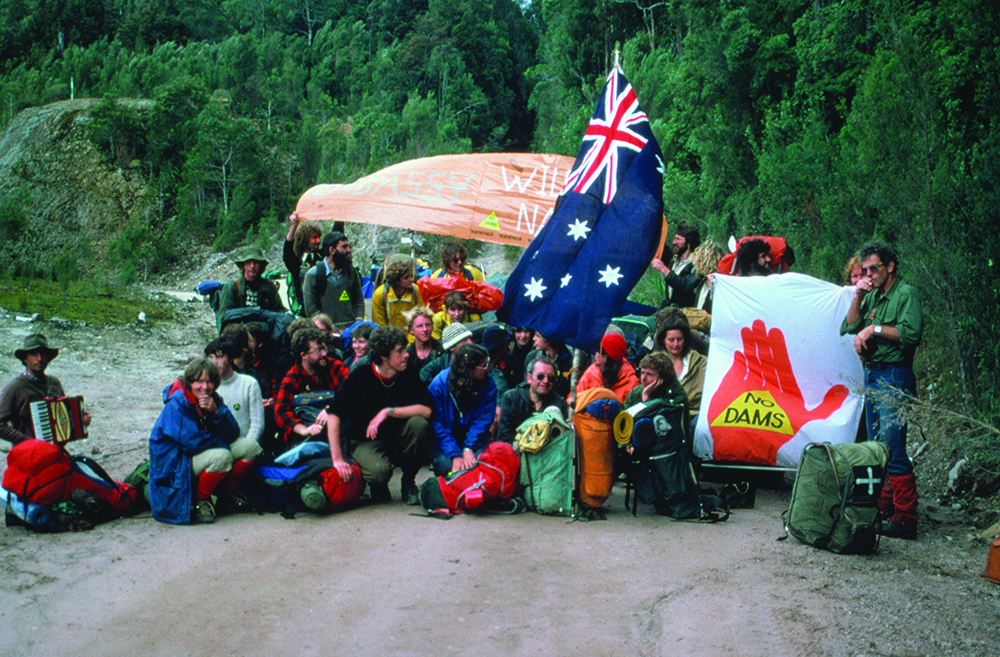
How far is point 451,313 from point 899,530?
172 inches

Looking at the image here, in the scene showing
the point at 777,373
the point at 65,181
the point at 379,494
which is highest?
the point at 65,181

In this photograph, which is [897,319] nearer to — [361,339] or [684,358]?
[684,358]

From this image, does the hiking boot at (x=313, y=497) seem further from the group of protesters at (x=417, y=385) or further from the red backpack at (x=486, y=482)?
the red backpack at (x=486, y=482)

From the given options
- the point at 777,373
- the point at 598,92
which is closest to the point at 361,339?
the point at 777,373

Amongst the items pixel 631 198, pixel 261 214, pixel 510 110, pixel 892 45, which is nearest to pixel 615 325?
pixel 631 198

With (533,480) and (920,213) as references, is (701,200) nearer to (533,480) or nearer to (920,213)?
(920,213)

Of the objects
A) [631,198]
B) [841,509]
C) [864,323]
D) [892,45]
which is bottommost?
[841,509]

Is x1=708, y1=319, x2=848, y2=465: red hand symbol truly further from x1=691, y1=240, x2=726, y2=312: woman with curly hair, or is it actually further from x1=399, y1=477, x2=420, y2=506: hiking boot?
x1=399, y1=477, x2=420, y2=506: hiking boot

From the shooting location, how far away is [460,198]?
8.41 metres

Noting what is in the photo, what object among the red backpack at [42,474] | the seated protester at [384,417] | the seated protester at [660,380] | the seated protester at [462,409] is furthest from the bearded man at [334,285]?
the seated protester at [660,380]

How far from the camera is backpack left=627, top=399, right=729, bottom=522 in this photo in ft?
20.1

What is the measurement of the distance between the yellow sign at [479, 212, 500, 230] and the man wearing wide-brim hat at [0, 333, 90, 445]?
12.5ft

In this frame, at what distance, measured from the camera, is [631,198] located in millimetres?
6816

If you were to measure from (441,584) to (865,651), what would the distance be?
2.21m
